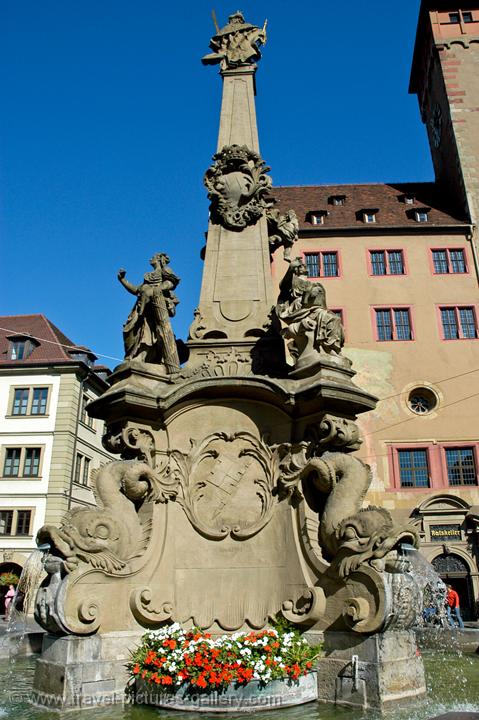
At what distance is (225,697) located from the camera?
19.0 ft

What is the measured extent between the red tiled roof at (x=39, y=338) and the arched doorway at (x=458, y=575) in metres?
20.6

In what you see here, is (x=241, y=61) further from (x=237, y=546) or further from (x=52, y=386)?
(x=52, y=386)

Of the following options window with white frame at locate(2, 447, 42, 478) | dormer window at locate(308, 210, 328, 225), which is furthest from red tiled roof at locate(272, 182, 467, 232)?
window with white frame at locate(2, 447, 42, 478)

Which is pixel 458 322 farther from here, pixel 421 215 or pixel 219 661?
pixel 219 661

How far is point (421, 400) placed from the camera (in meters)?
29.8

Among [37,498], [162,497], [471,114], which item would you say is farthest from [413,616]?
[471,114]

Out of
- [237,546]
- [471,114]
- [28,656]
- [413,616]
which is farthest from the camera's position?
[471,114]

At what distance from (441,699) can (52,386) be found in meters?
30.4

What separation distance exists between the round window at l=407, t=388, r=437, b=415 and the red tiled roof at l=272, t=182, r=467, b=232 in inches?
356

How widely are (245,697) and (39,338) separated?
33.1m

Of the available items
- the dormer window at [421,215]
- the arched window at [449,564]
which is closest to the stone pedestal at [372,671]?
the arched window at [449,564]

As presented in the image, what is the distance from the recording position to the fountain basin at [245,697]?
5773 mm

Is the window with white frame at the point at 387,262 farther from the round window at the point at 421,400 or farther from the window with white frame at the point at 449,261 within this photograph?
the round window at the point at 421,400

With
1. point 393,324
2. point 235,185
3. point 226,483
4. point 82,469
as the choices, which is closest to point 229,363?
point 226,483
